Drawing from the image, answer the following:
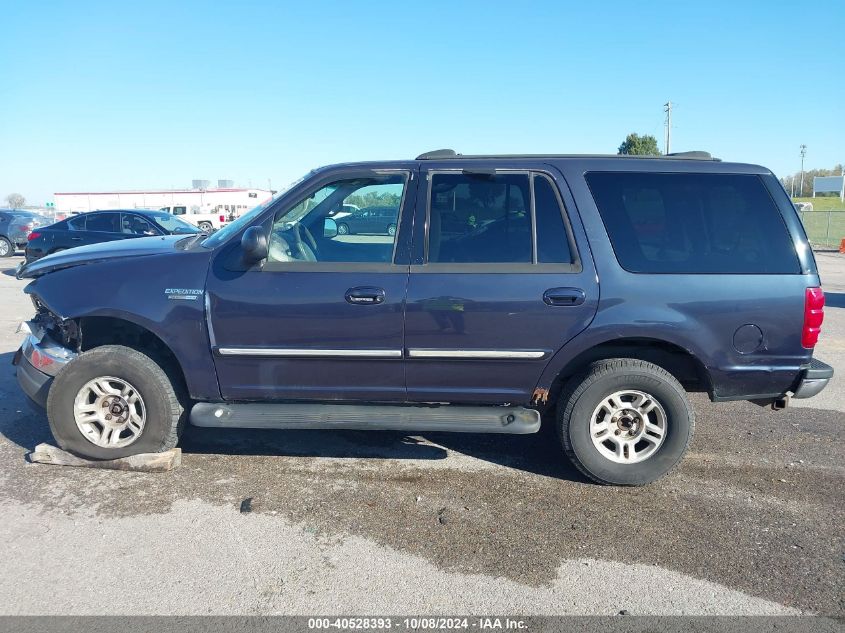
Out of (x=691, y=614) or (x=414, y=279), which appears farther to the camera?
(x=414, y=279)

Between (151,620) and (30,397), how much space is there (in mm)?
2272

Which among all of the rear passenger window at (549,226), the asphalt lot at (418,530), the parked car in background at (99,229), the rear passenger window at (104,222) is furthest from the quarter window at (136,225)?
the rear passenger window at (549,226)

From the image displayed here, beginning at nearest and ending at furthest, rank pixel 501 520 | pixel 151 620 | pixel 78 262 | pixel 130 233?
pixel 151 620 < pixel 501 520 < pixel 78 262 < pixel 130 233

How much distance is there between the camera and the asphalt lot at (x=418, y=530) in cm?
293

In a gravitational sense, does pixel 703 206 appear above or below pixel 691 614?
above

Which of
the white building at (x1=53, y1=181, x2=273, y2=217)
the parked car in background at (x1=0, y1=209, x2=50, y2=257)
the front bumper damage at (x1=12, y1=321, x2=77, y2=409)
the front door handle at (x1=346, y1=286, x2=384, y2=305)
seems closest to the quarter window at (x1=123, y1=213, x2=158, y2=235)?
the parked car in background at (x1=0, y1=209, x2=50, y2=257)

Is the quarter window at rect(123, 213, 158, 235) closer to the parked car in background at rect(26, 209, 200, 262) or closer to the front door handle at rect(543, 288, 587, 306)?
the parked car in background at rect(26, 209, 200, 262)

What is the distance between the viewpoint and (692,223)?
3.97 metres

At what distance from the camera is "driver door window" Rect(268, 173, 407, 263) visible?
13.5ft

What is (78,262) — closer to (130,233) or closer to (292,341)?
(292,341)

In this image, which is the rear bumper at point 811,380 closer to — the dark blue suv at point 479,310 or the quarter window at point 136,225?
the dark blue suv at point 479,310

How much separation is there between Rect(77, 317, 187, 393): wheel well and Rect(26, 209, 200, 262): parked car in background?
1000 cm

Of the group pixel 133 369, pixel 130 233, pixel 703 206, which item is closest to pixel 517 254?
pixel 703 206

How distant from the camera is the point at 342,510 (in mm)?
3723
